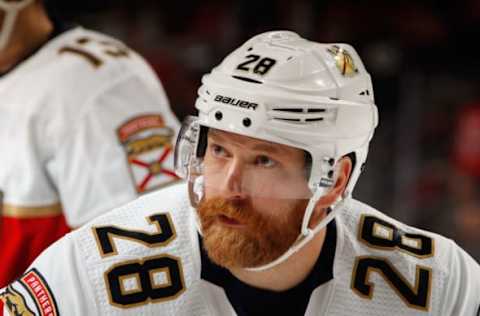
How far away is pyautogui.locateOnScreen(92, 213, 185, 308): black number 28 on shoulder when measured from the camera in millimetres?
1873

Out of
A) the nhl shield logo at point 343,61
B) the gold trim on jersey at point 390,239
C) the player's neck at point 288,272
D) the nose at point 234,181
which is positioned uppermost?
the nhl shield logo at point 343,61

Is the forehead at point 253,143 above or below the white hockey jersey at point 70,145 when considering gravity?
above

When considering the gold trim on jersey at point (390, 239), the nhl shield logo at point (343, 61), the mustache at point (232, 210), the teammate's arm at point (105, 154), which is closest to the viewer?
the mustache at point (232, 210)

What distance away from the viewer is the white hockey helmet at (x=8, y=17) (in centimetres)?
266

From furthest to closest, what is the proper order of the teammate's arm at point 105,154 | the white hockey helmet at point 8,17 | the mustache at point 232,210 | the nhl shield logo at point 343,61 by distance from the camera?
the white hockey helmet at point 8,17, the teammate's arm at point 105,154, the nhl shield logo at point 343,61, the mustache at point 232,210

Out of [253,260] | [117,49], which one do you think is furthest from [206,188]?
[117,49]

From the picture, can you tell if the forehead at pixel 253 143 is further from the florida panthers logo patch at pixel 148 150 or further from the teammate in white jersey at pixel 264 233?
the florida panthers logo patch at pixel 148 150

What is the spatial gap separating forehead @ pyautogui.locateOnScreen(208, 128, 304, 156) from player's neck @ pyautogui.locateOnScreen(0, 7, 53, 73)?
1.01 m

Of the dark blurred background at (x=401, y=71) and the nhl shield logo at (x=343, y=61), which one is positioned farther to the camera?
the dark blurred background at (x=401, y=71)

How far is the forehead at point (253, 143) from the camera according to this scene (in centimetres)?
182

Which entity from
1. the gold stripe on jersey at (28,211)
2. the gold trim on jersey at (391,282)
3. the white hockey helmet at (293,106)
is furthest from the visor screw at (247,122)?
the gold stripe on jersey at (28,211)

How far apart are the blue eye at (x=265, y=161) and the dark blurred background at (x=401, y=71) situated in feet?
7.91

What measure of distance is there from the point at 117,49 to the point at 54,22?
0.20 m

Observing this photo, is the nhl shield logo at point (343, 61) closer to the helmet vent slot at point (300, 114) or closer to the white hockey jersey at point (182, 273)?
the helmet vent slot at point (300, 114)
